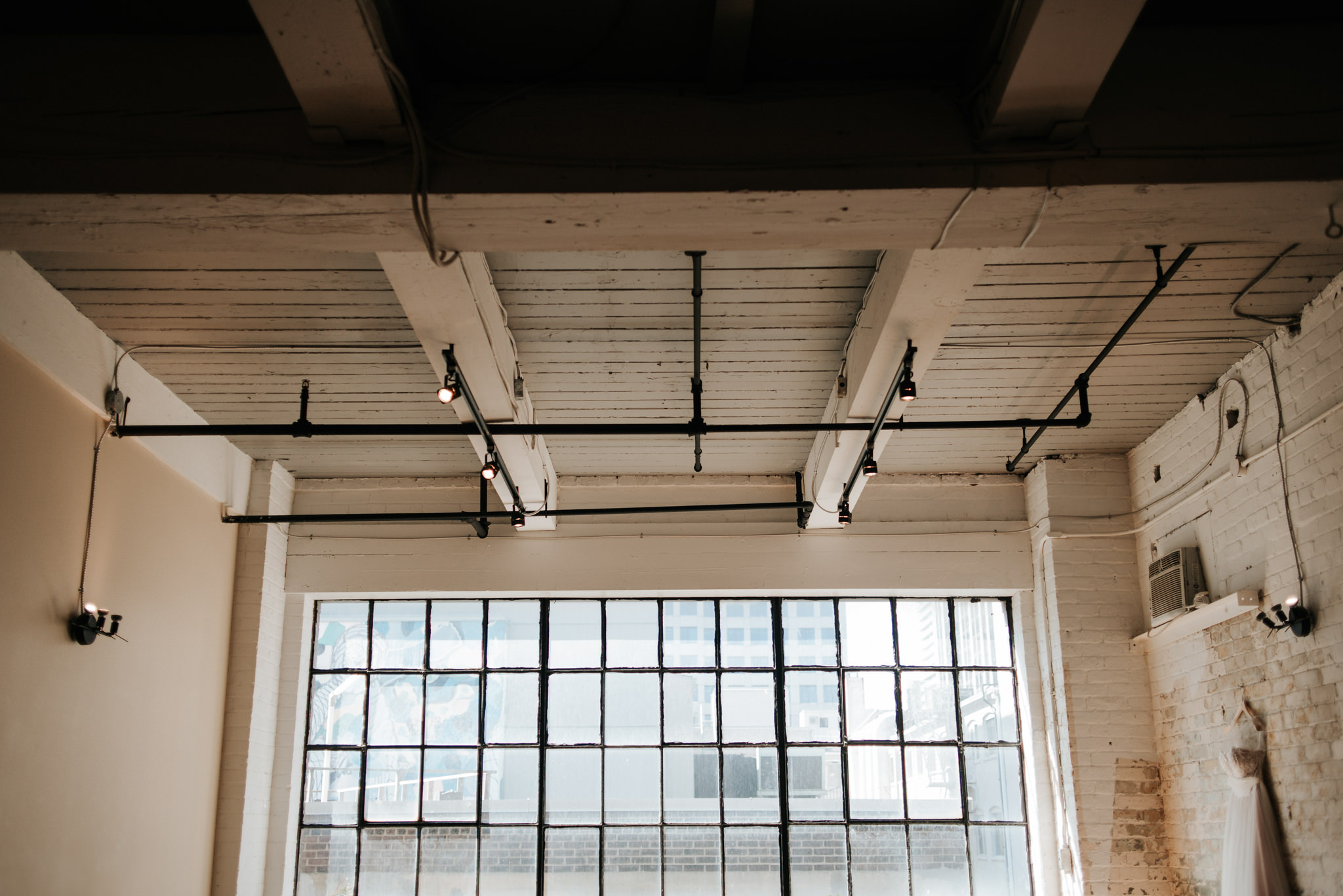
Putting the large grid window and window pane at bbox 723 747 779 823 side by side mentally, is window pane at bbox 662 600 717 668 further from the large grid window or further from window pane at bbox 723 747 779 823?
window pane at bbox 723 747 779 823

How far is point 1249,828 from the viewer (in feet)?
18.2

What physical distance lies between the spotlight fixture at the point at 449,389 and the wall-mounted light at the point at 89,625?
2.27 m

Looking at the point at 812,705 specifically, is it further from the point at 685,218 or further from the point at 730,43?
the point at 730,43

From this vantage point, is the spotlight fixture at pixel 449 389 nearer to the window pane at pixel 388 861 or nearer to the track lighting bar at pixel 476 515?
the track lighting bar at pixel 476 515

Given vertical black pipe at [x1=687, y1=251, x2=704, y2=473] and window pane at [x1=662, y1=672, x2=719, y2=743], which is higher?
vertical black pipe at [x1=687, y1=251, x2=704, y2=473]

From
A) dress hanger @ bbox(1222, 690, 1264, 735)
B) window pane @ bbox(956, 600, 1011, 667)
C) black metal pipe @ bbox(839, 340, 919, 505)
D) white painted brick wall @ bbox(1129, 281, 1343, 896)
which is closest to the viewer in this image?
black metal pipe @ bbox(839, 340, 919, 505)

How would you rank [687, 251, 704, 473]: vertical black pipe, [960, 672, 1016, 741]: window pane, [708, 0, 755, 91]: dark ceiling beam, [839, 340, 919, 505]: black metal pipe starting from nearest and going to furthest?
1. [708, 0, 755, 91]: dark ceiling beam
2. [687, 251, 704, 473]: vertical black pipe
3. [839, 340, 919, 505]: black metal pipe
4. [960, 672, 1016, 741]: window pane

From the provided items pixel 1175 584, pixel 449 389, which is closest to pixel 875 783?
pixel 1175 584

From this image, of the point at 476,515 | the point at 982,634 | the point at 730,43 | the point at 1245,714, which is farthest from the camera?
the point at 982,634

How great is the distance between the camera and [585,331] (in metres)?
5.73

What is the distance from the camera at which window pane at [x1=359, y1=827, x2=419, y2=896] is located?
25.5 ft

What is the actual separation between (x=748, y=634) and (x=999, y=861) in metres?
2.48

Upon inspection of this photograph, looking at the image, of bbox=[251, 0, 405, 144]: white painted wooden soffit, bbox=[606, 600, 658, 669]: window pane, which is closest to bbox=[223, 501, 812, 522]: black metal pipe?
bbox=[606, 600, 658, 669]: window pane

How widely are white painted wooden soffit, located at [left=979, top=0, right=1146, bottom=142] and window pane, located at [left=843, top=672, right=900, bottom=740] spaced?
569 centimetres
